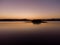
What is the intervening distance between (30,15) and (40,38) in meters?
0.25

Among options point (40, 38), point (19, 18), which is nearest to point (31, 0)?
point (19, 18)

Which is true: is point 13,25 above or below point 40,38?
above

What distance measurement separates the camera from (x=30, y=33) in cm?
81

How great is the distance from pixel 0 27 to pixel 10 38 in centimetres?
14

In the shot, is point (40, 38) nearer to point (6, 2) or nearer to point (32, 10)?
point (32, 10)

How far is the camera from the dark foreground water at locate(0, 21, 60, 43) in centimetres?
80

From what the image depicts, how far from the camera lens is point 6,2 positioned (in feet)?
2.53

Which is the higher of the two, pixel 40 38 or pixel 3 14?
pixel 3 14

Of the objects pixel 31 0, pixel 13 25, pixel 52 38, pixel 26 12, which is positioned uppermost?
pixel 31 0

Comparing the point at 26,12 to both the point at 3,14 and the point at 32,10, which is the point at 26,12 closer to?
the point at 32,10

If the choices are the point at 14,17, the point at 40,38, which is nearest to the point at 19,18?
the point at 14,17

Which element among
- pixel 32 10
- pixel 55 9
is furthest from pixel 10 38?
pixel 55 9

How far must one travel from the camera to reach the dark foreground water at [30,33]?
31.6 inches

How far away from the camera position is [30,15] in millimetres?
780
